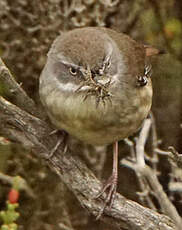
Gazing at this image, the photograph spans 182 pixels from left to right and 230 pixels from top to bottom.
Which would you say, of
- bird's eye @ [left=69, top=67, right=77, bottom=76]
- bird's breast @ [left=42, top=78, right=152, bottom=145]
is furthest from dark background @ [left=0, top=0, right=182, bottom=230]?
bird's eye @ [left=69, top=67, right=77, bottom=76]

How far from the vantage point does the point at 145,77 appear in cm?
338

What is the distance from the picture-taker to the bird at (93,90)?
282 centimetres

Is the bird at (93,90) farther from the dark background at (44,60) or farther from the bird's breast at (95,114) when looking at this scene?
the dark background at (44,60)

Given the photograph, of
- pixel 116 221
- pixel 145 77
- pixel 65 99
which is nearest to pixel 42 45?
pixel 145 77

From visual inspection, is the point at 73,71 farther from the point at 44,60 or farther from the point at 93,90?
the point at 44,60

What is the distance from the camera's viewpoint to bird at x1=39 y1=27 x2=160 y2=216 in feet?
9.25

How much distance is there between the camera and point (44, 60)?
4.18m

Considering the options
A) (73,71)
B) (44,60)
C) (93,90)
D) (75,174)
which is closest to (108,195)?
(75,174)

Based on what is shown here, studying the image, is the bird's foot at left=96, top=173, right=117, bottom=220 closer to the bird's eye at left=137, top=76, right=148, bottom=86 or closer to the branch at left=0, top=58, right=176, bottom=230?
the branch at left=0, top=58, right=176, bottom=230

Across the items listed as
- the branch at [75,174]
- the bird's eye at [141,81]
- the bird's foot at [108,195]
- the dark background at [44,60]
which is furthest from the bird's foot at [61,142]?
the dark background at [44,60]

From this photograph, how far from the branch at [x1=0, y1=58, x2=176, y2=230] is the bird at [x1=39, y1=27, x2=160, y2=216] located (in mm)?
61

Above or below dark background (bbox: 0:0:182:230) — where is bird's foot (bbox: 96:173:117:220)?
below

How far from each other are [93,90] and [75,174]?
0.44 metres

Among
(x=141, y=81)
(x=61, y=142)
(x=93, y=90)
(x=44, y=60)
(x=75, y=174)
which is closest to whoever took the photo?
(x=93, y=90)
